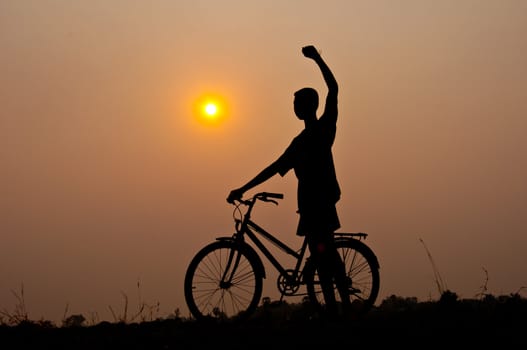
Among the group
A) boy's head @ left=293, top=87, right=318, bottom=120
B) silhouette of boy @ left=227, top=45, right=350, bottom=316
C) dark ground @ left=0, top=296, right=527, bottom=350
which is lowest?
dark ground @ left=0, top=296, right=527, bottom=350

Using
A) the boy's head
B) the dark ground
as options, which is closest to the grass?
the dark ground

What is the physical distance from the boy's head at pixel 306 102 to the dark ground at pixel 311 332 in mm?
2404

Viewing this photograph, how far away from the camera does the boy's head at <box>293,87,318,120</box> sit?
8883 mm

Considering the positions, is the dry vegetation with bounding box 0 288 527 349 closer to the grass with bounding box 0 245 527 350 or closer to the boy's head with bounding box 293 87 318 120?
the grass with bounding box 0 245 527 350

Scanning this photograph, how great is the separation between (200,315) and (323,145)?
8.66 feet

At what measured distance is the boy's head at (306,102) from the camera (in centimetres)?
888

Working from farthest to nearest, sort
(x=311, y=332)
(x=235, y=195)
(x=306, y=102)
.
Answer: (x=235, y=195)
(x=306, y=102)
(x=311, y=332)

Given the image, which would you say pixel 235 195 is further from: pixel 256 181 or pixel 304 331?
pixel 304 331

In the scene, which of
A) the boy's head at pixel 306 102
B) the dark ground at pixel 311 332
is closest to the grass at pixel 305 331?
the dark ground at pixel 311 332

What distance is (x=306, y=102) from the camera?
8906 mm

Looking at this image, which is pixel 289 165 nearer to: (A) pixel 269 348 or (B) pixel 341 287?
(B) pixel 341 287

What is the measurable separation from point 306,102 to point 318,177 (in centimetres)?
89

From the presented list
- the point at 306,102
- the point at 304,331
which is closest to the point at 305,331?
the point at 304,331

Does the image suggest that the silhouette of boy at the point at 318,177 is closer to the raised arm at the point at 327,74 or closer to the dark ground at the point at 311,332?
the raised arm at the point at 327,74
